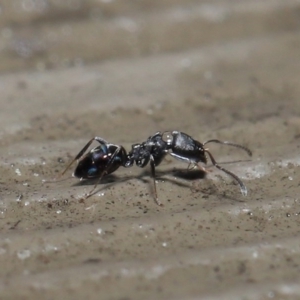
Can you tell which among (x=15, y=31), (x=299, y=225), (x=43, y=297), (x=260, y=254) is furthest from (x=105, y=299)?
(x=15, y=31)

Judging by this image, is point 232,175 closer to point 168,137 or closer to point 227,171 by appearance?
point 227,171

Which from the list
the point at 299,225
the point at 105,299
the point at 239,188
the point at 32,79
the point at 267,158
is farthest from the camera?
the point at 32,79

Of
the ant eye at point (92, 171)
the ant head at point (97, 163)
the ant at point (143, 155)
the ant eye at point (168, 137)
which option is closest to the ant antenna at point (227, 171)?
the ant at point (143, 155)

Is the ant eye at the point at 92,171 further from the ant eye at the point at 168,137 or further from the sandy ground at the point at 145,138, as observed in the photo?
the ant eye at the point at 168,137

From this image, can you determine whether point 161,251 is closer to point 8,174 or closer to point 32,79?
point 8,174

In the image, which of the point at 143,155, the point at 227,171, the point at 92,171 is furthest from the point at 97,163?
the point at 227,171

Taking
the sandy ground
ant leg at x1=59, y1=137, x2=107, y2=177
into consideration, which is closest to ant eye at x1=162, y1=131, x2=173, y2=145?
the sandy ground

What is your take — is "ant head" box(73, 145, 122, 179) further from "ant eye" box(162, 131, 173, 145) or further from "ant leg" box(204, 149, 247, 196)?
"ant leg" box(204, 149, 247, 196)
